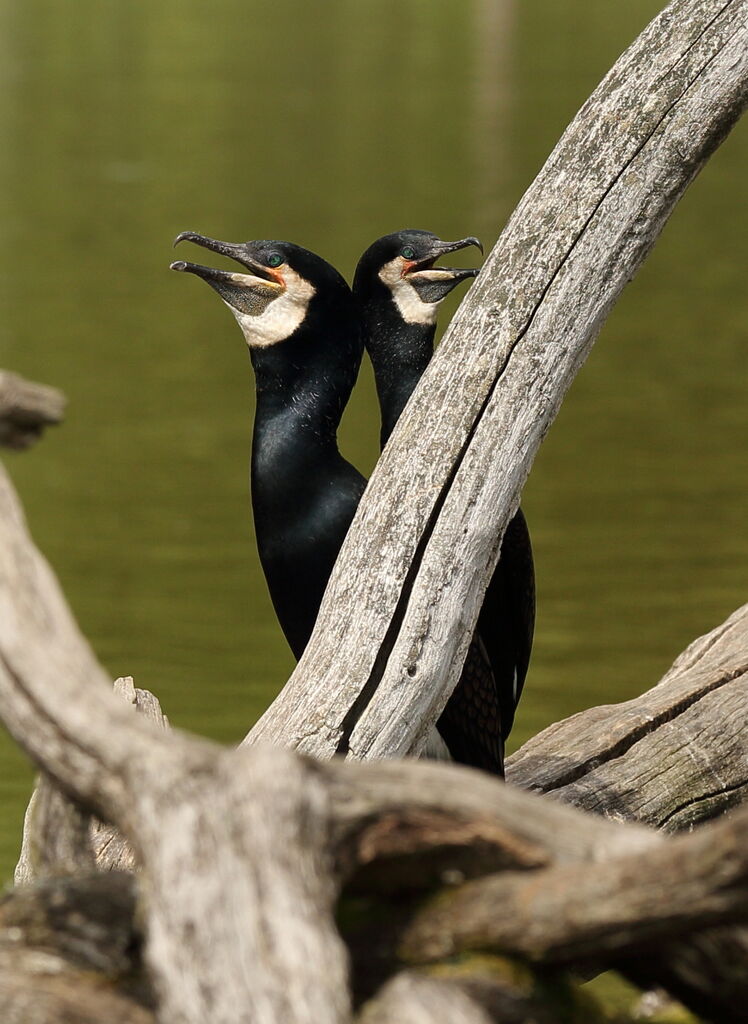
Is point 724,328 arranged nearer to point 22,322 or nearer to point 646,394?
point 646,394

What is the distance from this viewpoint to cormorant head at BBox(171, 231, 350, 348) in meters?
4.81

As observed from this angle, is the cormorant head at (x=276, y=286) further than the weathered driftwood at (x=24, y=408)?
Yes

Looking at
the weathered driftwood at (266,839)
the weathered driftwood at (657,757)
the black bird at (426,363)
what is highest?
the weathered driftwood at (266,839)

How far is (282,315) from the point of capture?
15.9ft

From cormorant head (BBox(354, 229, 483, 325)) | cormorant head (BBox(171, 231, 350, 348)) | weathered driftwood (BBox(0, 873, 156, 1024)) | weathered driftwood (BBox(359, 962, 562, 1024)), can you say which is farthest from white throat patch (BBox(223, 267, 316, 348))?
weathered driftwood (BBox(359, 962, 562, 1024))

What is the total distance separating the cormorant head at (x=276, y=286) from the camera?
4.81 meters

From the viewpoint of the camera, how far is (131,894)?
257 centimetres

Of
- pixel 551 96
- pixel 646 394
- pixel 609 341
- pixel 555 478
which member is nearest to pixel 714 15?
pixel 555 478

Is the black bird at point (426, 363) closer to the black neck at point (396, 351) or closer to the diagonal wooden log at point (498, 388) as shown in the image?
the black neck at point (396, 351)

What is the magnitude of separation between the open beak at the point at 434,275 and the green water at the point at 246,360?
2959 millimetres

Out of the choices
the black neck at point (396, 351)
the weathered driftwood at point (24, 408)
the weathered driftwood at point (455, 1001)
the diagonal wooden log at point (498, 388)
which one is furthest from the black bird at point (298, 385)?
the weathered driftwood at point (455, 1001)

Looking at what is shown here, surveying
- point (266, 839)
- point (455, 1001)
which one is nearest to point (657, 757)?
point (455, 1001)

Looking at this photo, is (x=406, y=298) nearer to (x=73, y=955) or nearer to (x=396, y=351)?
(x=396, y=351)

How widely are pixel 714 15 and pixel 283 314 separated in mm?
1373
